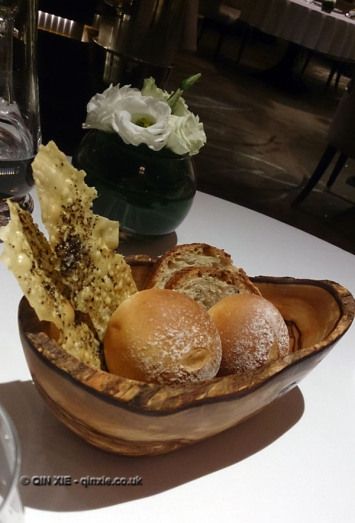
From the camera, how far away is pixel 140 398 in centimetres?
36

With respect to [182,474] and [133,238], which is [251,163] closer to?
[133,238]

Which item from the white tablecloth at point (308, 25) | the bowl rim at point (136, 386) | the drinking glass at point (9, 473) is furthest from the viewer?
the white tablecloth at point (308, 25)

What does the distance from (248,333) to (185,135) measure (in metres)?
0.31

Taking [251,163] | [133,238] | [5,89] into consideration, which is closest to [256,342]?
[133,238]

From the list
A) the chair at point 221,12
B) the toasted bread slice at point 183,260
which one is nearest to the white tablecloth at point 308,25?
the chair at point 221,12

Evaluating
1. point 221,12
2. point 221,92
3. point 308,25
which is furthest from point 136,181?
point 221,12

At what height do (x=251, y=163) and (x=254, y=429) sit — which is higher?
(x=254, y=429)

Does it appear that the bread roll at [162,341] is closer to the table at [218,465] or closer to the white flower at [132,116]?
the table at [218,465]

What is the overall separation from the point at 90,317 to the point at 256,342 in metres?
0.13

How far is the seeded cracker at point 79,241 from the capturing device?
46 cm

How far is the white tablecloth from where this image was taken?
3141 millimetres

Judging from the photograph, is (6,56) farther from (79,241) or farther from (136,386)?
(136,386)

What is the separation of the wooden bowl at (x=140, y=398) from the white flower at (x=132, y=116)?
32 centimetres

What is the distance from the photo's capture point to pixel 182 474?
1.45 ft
